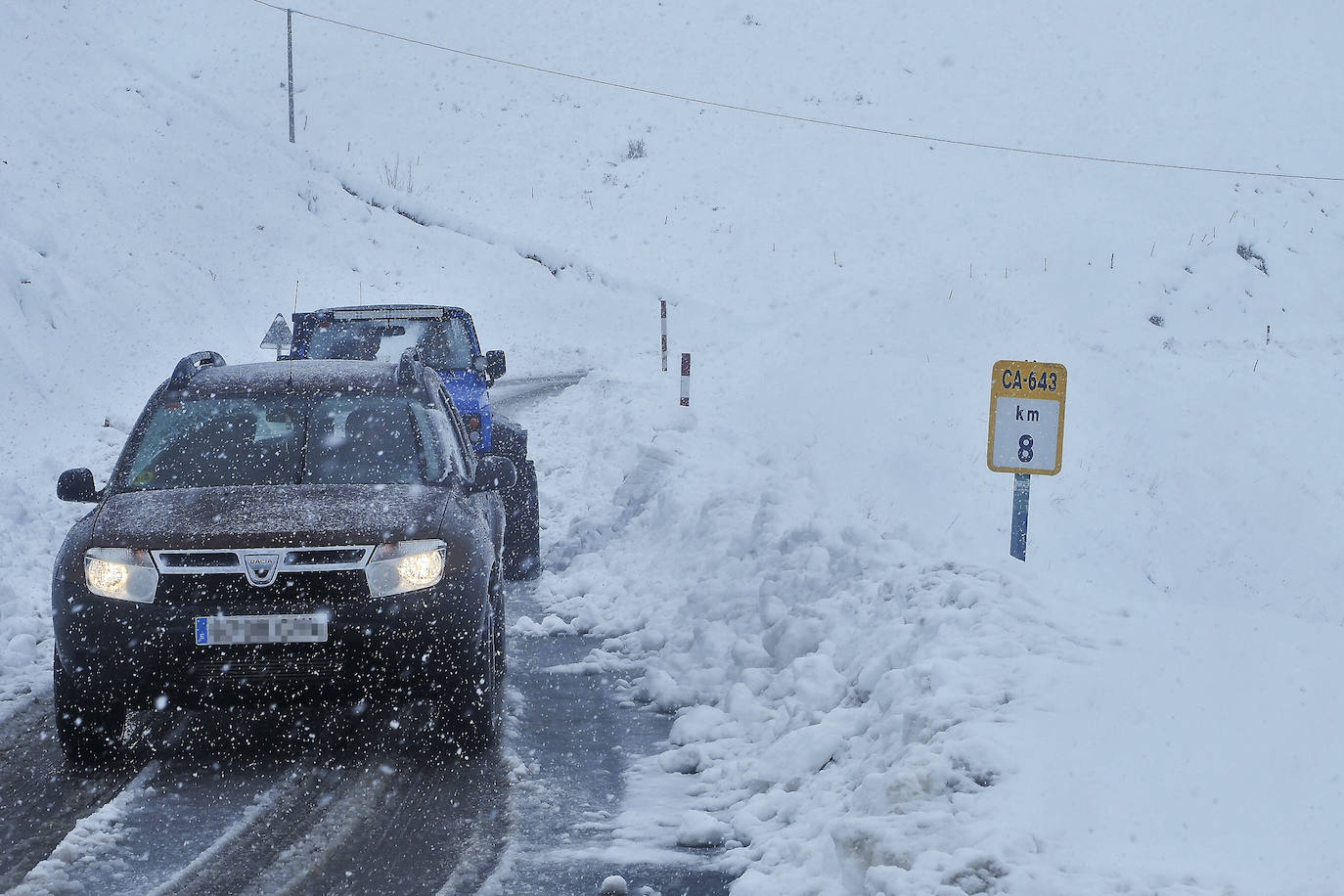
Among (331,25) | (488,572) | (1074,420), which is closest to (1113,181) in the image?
(1074,420)

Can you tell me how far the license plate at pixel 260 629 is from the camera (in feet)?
17.0

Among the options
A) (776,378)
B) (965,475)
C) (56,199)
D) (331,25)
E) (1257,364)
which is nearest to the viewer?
(965,475)

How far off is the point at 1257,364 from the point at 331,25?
141ft

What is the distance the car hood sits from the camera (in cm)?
530

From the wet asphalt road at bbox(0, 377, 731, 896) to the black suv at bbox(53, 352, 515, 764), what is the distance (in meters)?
0.31

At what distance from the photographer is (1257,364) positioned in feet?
61.7

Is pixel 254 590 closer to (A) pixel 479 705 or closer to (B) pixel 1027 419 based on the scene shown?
(A) pixel 479 705

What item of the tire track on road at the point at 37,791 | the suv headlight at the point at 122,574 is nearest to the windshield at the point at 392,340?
the tire track on road at the point at 37,791

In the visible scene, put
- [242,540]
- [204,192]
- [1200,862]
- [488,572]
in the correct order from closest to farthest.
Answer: [1200,862] < [242,540] < [488,572] < [204,192]

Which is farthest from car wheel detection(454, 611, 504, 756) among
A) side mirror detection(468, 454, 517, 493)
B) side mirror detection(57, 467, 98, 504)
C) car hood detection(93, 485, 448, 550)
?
side mirror detection(57, 467, 98, 504)

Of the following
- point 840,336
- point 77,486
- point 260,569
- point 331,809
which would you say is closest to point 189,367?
point 77,486

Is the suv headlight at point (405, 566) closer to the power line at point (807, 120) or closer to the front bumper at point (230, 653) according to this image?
the front bumper at point (230, 653)

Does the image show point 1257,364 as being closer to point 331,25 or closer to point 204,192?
point 204,192

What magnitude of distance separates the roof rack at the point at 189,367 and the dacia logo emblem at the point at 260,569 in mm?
1556
